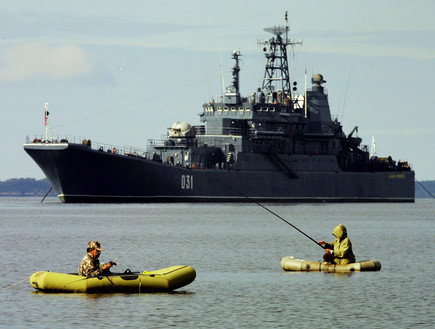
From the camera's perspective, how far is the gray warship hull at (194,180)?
91625 millimetres

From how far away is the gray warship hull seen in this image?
9162 cm

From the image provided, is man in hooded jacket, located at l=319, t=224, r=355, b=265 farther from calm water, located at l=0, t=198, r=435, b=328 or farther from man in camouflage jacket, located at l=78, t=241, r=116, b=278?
man in camouflage jacket, located at l=78, t=241, r=116, b=278

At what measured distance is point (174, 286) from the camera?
28016mm

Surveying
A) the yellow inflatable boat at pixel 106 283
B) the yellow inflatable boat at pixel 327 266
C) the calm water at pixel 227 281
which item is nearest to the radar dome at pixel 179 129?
the calm water at pixel 227 281

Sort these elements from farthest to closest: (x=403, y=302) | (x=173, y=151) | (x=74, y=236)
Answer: (x=173, y=151) < (x=74, y=236) < (x=403, y=302)

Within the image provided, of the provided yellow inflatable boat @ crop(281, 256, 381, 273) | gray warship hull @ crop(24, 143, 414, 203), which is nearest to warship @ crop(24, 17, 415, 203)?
gray warship hull @ crop(24, 143, 414, 203)

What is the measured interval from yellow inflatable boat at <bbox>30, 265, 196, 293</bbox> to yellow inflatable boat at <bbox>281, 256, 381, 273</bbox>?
6785mm

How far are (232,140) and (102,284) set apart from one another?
74.9 m

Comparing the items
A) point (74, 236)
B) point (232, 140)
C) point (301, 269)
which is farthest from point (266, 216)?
point (301, 269)

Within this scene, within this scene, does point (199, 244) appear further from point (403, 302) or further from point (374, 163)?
point (374, 163)

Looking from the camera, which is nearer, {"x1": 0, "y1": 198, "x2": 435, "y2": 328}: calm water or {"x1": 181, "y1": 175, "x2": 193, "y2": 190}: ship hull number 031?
{"x1": 0, "y1": 198, "x2": 435, "y2": 328}: calm water

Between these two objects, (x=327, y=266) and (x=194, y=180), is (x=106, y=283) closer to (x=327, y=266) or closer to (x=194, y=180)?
(x=327, y=266)

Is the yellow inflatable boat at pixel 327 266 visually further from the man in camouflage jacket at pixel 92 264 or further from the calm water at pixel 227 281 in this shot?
the man in camouflage jacket at pixel 92 264

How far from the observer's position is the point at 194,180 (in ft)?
325
